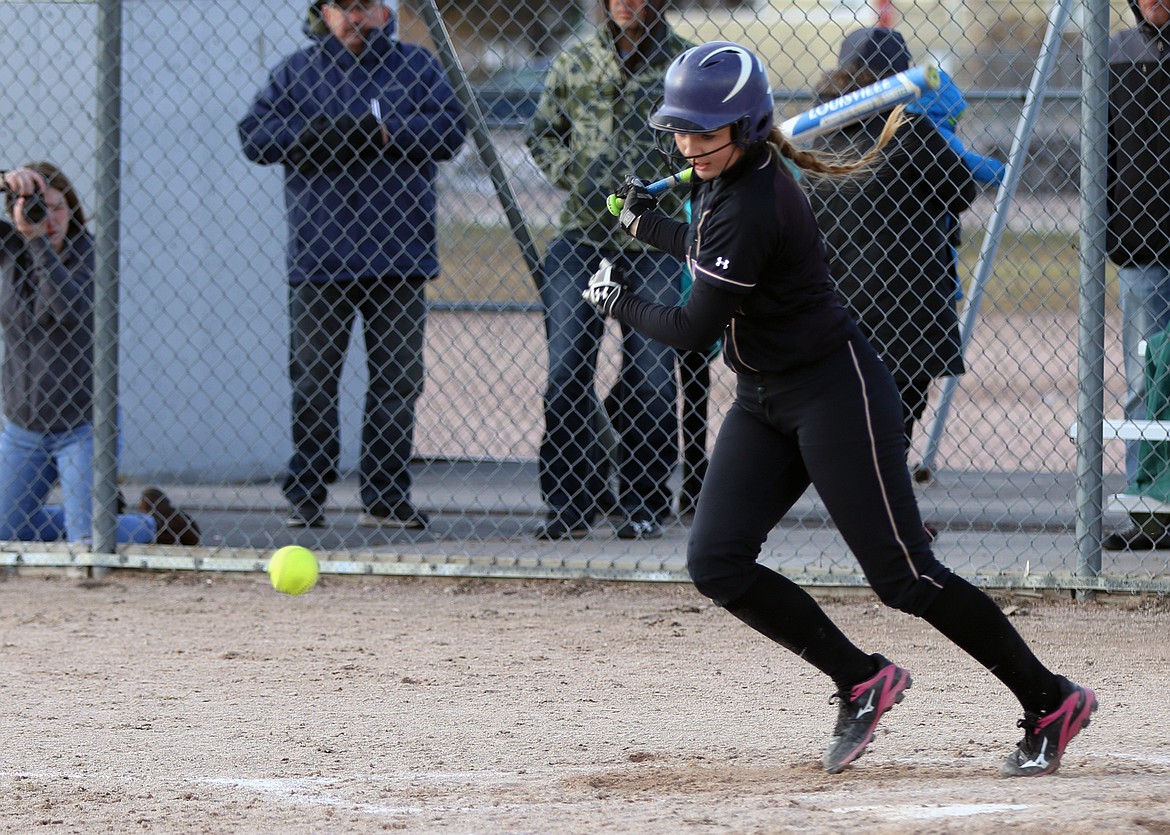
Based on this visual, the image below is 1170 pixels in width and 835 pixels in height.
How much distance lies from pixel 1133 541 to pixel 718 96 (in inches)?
138

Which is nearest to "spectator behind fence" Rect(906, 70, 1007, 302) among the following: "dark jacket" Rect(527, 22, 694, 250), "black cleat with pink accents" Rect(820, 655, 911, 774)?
"dark jacket" Rect(527, 22, 694, 250)

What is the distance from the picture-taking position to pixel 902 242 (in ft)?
18.3

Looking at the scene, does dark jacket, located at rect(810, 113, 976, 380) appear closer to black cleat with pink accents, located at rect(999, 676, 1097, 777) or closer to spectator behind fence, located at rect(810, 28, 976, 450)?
spectator behind fence, located at rect(810, 28, 976, 450)

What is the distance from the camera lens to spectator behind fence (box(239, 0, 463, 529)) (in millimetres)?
6168

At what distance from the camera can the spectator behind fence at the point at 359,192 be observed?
6.17 metres

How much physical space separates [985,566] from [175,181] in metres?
4.61

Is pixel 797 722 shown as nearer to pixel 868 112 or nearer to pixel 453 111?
pixel 868 112

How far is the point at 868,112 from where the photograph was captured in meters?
3.99

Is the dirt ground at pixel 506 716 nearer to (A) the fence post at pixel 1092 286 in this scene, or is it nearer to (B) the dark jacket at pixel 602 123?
(A) the fence post at pixel 1092 286

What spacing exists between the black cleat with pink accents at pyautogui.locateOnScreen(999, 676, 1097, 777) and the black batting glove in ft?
4.91

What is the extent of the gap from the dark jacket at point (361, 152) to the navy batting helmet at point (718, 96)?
9.63ft

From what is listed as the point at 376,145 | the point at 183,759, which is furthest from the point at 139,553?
the point at 183,759

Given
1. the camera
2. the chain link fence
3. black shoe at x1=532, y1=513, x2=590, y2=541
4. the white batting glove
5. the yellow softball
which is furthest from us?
black shoe at x1=532, y1=513, x2=590, y2=541

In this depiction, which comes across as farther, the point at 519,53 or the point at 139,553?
the point at 519,53
